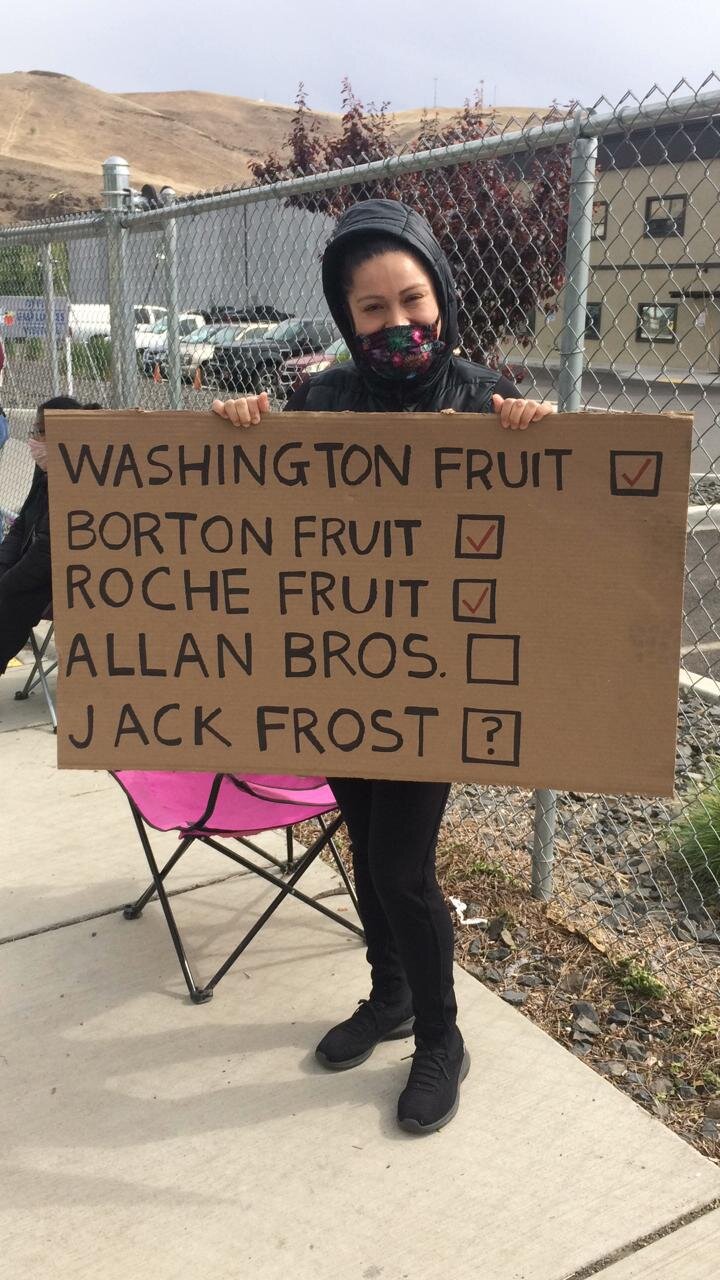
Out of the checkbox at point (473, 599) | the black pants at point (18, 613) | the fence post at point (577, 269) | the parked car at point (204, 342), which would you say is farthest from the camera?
the parked car at point (204, 342)

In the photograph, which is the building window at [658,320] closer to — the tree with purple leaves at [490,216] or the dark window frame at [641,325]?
the dark window frame at [641,325]

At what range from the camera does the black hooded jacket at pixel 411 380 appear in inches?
78.6

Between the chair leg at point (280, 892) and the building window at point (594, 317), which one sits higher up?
the building window at point (594, 317)

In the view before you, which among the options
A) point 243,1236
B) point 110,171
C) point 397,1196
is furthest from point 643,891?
point 110,171

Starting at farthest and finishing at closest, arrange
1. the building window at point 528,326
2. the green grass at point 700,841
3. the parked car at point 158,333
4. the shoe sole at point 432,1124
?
the parked car at point 158,333 < the building window at point 528,326 < the green grass at point 700,841 < the shoe sole at point 432,1124

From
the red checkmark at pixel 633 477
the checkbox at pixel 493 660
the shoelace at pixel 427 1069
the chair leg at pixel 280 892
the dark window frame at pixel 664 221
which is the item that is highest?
the dark window frame at pixel 664 221

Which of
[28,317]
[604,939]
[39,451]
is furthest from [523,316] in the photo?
[28,317]

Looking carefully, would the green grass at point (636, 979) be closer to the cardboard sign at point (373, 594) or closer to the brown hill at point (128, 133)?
the cardboard sign at point (373, 594)

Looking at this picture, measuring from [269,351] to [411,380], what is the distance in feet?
9.66

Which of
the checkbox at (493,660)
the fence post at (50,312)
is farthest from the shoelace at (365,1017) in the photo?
the fence post at (50,312)

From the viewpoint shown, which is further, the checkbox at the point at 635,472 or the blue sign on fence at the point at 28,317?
the blue sign on fence at the point at 28,317

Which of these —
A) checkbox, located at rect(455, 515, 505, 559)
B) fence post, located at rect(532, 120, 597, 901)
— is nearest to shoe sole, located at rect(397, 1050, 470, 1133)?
checkbox, located at rect(455, 515, 505, 559)

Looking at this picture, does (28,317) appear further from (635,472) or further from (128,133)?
(128,133)

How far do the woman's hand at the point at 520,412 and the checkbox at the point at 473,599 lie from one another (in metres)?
0.28
